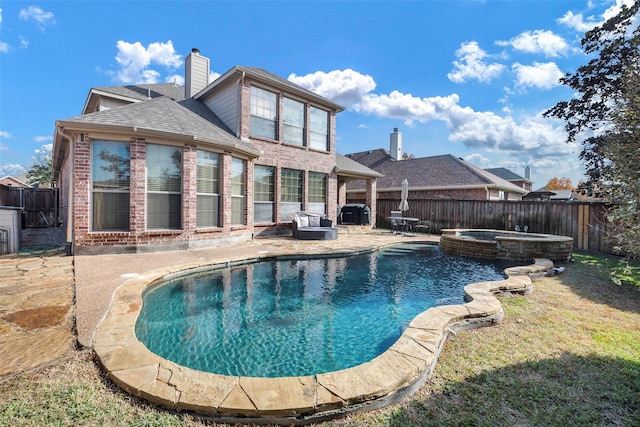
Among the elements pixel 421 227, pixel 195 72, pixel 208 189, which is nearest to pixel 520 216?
pixel 421 227

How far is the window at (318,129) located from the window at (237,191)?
439cm

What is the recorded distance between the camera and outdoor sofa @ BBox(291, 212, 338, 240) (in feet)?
35.4

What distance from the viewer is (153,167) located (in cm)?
757

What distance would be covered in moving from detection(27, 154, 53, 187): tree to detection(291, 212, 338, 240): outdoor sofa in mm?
48626

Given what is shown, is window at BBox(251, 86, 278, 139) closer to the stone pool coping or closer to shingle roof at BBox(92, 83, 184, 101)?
shingle roof at BBox(92, 83, 184, 101)

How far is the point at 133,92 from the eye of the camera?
526 inches

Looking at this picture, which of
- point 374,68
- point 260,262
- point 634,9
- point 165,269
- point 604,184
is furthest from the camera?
point 374,68

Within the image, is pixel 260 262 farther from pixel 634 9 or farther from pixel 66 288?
pixel 634 9

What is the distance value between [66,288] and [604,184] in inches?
284

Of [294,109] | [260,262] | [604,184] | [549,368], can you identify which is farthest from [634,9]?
[260,262]

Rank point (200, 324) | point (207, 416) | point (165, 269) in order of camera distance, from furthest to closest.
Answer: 1. point (165, 269)
2. point (200, 324)
3. point (207, 416)

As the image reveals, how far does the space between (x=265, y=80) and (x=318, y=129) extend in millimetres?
3495

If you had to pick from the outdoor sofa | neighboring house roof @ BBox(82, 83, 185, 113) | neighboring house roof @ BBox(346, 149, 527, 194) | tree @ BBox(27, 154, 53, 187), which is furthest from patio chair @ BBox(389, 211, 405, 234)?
tree @ BBox(27, 154, 53, 187)

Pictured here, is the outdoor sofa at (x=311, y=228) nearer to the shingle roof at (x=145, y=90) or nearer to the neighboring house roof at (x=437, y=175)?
the shingle roof at (x=145, y=90)
